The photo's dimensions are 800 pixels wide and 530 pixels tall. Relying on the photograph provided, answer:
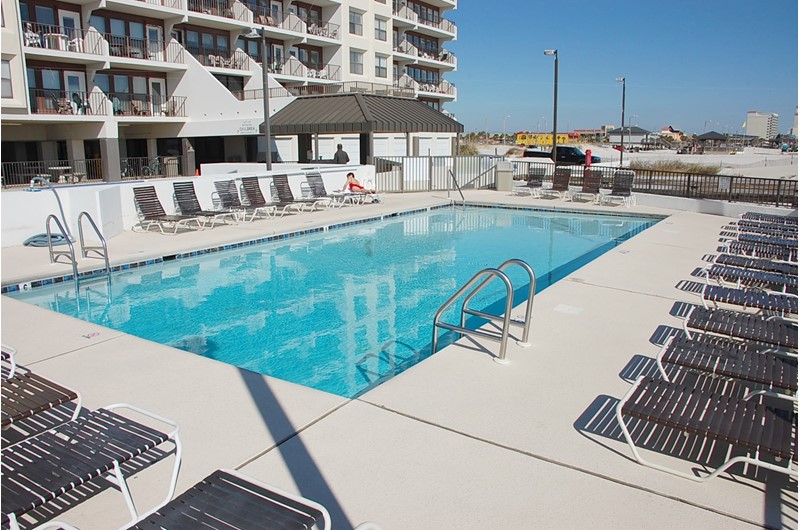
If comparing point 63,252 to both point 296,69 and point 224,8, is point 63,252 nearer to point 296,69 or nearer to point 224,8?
point 224,8

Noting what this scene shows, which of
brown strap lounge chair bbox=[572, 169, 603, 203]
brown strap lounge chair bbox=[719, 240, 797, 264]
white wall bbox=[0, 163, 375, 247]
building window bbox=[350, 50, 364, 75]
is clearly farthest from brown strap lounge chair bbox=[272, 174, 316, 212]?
building window bbox=[350, 50, 364, 75]

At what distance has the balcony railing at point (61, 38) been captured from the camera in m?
26.6

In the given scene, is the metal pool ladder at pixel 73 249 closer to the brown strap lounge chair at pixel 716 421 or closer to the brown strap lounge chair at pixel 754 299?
the brown strap lounge chair at pixel 716 421

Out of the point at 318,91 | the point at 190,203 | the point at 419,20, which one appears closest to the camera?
the point at 190,203

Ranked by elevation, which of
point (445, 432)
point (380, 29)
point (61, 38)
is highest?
point (380, 29)

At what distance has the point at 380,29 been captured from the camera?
44.9m

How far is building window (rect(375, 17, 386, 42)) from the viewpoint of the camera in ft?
146

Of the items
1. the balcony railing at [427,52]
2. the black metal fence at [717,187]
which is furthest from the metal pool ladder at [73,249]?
the balcony railing at [427,52]

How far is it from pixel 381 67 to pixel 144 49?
18702mm

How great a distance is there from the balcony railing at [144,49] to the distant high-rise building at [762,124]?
126636 mm

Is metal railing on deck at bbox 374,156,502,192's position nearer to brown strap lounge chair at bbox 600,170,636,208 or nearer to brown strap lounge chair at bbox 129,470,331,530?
brown strap lounge chair at bbox 600,170,636,208

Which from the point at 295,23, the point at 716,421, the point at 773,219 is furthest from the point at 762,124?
the point at 716,421

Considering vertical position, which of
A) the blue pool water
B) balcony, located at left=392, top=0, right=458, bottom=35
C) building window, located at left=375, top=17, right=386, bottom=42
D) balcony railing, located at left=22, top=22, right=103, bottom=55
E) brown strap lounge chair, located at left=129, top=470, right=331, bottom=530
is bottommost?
the blue pool water

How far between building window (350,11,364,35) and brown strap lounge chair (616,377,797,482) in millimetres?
42046
